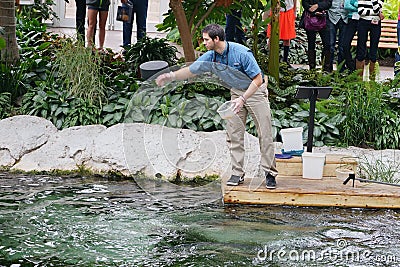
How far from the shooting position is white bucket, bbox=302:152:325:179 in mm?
8633

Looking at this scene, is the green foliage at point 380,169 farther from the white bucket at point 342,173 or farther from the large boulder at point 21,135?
the large boulder at point 21,135

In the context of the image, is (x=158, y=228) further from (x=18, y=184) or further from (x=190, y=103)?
(x=190, y=103)

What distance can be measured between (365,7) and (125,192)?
5.55m

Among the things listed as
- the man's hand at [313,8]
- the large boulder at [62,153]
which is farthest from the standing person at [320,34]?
the large boulder at [62,153]

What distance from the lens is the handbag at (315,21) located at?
42.4 feet

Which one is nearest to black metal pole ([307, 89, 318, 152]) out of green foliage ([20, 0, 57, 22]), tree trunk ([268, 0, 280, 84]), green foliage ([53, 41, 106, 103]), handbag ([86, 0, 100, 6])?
tree trunk ([268, 0, 280, 84])

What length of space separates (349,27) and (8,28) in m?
5.17

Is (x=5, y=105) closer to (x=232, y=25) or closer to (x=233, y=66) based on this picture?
(x=233, y=66)

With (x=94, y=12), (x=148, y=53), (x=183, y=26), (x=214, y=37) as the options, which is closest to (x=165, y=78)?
(x=214, y=37)

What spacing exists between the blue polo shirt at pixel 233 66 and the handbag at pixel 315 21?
5.32 metres

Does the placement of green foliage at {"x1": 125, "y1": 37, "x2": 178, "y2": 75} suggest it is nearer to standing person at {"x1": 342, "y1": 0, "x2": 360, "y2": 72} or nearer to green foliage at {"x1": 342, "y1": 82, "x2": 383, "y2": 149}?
standing person at {"x1": 342, "y1": 0, "x2": 360, "y2": 72}

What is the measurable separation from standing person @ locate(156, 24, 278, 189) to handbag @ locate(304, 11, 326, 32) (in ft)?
17.0

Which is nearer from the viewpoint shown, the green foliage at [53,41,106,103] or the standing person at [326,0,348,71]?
the green foliage at [53,41,106,103]

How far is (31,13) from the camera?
1688 centimetres
